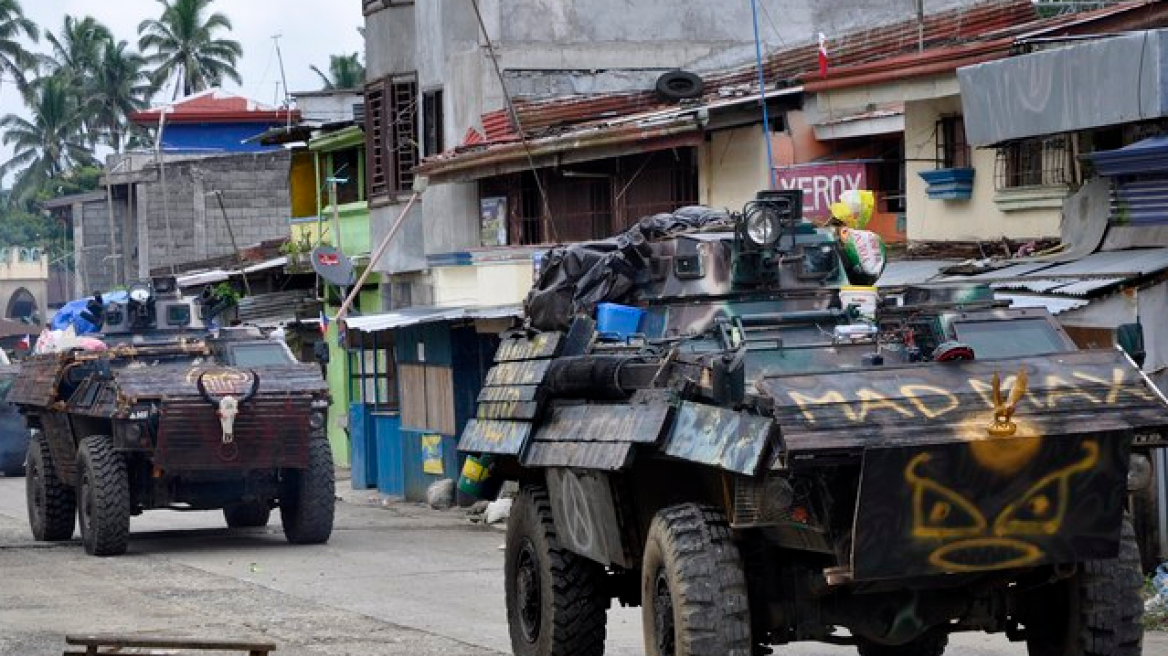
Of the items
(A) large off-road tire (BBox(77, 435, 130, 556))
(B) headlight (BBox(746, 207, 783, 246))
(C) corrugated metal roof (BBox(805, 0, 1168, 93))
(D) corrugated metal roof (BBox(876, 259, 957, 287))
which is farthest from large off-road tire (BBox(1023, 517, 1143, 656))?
(A) large off-road tire (BBox(77, 435, 130, 556))

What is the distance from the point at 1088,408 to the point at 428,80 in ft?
64.2

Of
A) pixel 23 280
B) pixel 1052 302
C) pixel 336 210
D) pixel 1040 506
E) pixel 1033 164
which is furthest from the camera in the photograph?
pixel 23 280

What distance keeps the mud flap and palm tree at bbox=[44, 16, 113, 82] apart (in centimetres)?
6453

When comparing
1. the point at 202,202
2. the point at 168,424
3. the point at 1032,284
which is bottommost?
the point at 168,424

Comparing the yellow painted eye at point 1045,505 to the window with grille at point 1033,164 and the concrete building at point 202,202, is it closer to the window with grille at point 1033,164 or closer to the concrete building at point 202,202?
the window with grille at point 1033,164

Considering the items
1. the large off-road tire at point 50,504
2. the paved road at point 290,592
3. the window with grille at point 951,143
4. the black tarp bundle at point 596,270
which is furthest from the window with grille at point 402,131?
the black tarp bundle at point 596,270

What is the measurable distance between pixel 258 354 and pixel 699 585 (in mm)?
11326

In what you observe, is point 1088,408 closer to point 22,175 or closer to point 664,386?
point 664,386

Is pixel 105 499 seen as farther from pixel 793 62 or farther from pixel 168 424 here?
pixel 793 62

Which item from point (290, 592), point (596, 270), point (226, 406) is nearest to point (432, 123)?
point (226, 406)

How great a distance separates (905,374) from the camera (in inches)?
352

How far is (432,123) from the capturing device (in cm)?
2767

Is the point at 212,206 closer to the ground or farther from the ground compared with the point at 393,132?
closer to the ground

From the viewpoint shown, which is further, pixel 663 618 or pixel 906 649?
pixel 906 649
